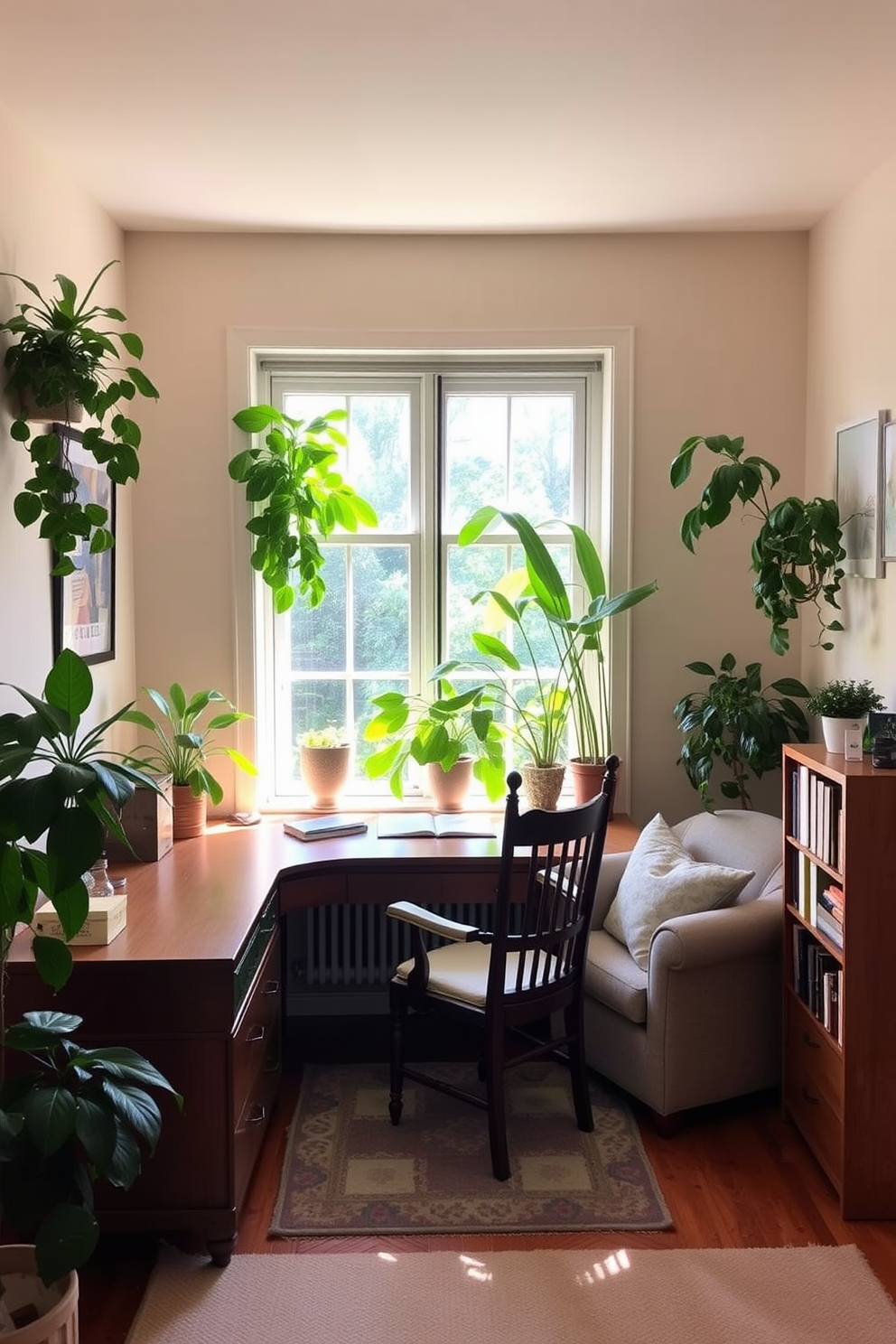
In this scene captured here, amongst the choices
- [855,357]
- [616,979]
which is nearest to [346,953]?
[616,979]

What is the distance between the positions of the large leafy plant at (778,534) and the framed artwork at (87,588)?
1.89 metres

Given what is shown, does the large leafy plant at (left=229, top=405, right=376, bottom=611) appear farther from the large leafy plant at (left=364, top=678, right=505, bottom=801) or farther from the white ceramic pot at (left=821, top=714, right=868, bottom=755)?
the white ceramic pot at (left=821, top=714, right=868, bottom=755)

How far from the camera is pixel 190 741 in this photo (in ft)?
11.9

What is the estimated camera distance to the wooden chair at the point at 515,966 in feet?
9.67

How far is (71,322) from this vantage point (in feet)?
9.69

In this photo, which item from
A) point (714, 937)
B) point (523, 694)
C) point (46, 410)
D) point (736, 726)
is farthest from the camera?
point (523, 694)

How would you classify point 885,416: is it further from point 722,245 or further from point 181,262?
point 181,262

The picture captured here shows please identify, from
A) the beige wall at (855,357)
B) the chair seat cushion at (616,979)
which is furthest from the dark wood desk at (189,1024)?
the beige wall at (855,357)

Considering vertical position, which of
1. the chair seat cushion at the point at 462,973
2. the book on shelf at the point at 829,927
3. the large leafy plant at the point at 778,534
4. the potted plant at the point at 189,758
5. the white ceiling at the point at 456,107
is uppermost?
the white ceiling at the point at 456,107

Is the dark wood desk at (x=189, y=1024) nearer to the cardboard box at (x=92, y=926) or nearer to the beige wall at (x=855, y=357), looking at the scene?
the cardboard box at (x=92, y=926)

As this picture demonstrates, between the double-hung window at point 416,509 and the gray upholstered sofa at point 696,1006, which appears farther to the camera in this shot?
the double-hung window at point 416,509

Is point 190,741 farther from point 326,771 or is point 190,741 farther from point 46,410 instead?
point 46,410

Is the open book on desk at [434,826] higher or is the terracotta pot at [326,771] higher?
the terracotta pot at [326,771]

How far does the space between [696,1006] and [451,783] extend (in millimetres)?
1307
